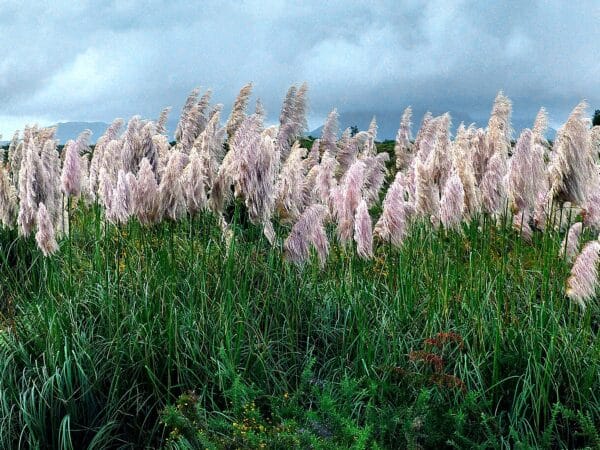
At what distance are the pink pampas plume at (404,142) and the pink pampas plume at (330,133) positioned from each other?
2.81 meters

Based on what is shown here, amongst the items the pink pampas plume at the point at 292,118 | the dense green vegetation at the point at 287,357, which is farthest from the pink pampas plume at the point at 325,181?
the dense green vegetation at the point at 287,357

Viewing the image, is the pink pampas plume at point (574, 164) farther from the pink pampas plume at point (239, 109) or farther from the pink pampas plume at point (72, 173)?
the pink pampas plume at point (72, 173)

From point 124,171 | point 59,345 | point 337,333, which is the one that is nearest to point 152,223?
point 124,171

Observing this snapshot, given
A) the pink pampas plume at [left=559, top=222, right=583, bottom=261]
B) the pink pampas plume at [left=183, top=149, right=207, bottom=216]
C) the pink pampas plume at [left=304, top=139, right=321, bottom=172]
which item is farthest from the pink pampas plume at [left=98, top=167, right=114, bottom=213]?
the pink pampas plume at [left=559, top=222, right=583, bottom=261]

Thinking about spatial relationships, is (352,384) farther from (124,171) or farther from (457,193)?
(124,171)

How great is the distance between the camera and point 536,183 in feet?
17.2

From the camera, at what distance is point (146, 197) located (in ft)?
17.4

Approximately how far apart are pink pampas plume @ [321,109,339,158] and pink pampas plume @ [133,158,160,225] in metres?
3.30

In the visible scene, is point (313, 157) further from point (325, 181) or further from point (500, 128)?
point (500, 128)

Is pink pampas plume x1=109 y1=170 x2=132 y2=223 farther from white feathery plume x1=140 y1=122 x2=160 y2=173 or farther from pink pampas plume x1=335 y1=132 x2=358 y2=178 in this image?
pink pampas plume x1=335 y1=132 x2=358 y2=178

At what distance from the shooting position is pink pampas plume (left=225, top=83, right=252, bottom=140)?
7.01m

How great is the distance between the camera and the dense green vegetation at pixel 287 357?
14.0 ft

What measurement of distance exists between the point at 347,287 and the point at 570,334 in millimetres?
1774

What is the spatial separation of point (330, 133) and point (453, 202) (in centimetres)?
319
